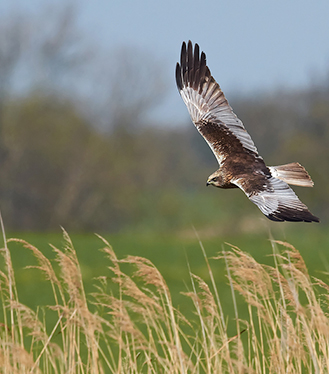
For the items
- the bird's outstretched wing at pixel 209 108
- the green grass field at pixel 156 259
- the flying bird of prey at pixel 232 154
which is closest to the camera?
the flying bird of prey at pixel 232 154

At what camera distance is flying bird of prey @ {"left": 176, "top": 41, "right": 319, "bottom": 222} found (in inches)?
118

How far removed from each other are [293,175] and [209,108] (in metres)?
1.08

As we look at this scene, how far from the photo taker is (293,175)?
376 cm

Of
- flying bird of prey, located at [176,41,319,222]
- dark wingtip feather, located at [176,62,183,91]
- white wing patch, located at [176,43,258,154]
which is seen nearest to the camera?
flying bird of prey, located at [176,41,319,222]

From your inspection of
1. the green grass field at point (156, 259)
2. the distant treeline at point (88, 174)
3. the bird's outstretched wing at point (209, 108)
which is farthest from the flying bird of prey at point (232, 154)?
the distant treeline at point (88, 174)

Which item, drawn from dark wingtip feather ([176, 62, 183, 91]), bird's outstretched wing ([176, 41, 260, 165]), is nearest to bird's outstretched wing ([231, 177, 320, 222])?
bird's outstretched wing ([176, 41, 260, 165])

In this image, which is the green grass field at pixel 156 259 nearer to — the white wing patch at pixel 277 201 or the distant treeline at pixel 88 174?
the distant treeline at pixel 88 174

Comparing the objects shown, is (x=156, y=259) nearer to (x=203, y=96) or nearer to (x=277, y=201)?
(x=203, y=96)

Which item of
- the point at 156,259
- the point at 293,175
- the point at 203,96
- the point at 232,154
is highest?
the point at 203,96

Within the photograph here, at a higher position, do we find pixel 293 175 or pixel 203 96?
pixel 203 96

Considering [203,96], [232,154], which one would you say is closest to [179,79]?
[203,96]

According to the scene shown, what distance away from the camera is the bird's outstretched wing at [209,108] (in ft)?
12.7

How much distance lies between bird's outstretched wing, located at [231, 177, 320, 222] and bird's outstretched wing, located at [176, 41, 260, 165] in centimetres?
47

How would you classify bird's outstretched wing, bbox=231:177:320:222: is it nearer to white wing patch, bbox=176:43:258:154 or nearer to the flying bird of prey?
the flying bird of prey
